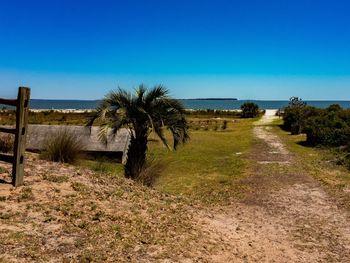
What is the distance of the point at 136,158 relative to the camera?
15086 mm

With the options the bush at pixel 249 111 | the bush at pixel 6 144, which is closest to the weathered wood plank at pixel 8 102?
the bush at pixel 6 144

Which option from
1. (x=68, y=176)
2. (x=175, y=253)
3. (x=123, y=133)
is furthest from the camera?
(x=123, y=133)

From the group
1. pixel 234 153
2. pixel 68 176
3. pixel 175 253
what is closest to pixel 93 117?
pixel 68 176

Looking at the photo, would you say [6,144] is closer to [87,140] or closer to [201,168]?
[87,140]

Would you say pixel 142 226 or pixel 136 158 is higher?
pixel 136 158

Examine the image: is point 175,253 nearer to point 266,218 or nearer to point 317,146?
point 266,218

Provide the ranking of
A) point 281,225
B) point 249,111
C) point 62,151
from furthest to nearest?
point 249,111 < point 62,151 < point 281,225

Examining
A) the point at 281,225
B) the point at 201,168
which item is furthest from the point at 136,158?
the point at 201,168

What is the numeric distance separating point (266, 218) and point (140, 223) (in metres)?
4.08

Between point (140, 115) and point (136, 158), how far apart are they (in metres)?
1.55

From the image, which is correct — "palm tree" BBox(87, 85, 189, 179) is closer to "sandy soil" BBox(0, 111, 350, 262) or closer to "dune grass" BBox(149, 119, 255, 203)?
"dune grass" BBox(149, 119, 255, 203)

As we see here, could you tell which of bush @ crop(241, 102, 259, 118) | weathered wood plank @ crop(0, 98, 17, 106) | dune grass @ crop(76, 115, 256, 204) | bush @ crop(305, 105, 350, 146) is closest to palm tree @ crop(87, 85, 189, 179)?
dune grass @ crop(76, 115, 256, 204)

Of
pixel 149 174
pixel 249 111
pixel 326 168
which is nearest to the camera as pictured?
pixel 149 174

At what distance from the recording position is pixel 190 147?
96.6ft
